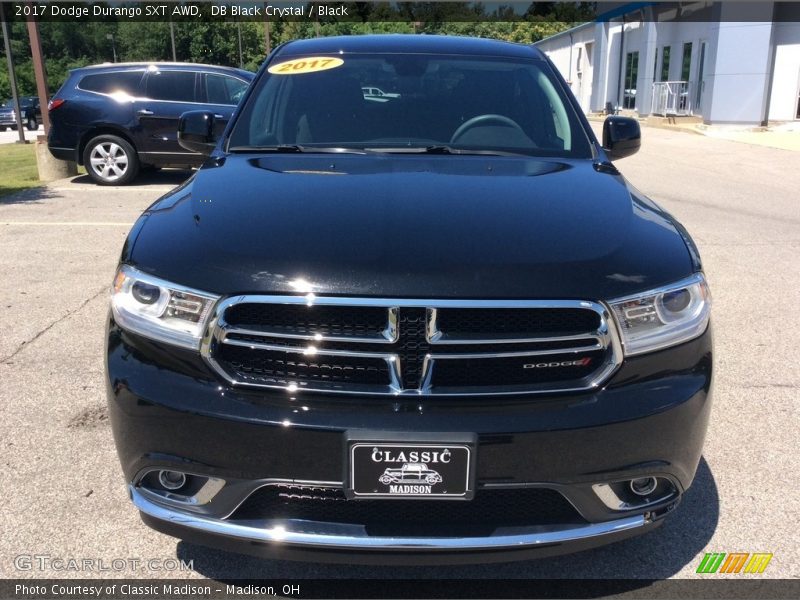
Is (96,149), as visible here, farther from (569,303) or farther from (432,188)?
(569,303)

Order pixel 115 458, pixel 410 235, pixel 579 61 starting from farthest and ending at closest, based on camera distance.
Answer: pixel 579 61 → pixel 115 458 → pixel 410 235

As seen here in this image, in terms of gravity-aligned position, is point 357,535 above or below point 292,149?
below

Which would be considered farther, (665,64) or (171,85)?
(665,64)

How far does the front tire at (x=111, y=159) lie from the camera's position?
1123 centimetres

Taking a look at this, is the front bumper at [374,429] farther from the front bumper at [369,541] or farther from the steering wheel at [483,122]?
the steering wheel at [483,122]

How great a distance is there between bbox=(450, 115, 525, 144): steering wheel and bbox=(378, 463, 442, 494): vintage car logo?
184 cm

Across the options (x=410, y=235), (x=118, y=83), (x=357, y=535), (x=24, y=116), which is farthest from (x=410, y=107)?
(x=24, y=116)

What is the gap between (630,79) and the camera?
1275 inches

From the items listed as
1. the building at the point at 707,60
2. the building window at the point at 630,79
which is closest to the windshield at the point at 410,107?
the building at the point at 707,60

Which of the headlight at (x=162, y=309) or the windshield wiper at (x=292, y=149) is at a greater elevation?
the windshield wiper at (x=292, y=149)

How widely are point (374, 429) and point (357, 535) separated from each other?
299 mm

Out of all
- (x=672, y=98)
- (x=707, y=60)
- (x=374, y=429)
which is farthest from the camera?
(x=672, y=98)

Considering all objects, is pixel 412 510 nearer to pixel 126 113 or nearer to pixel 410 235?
pixel 410 235

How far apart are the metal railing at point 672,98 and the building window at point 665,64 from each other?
37 cm
